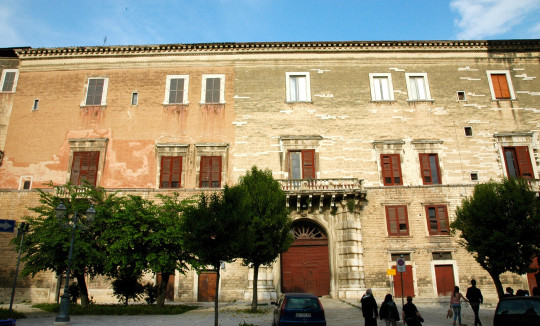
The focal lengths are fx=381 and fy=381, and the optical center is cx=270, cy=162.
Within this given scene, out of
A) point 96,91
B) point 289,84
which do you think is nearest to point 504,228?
point 289,84

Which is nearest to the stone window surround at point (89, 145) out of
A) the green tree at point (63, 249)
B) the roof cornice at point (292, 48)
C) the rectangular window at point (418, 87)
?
the roof cornice at point (292, 48)

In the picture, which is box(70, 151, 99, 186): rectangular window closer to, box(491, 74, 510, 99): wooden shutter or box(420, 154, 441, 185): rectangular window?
box(420, 154, 441, 185): rectangular window

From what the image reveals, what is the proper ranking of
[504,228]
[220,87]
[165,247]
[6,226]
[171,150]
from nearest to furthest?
[6,226], [504,228], [165,247], [171,150], [220,87]

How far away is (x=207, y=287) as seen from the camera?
2255 cm

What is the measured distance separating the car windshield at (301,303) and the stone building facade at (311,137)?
33.1 feet

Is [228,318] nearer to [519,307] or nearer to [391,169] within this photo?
[519,307]

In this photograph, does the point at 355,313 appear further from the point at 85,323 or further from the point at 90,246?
the point at 90,246

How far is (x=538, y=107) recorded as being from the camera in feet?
84.3

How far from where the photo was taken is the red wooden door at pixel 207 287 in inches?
883

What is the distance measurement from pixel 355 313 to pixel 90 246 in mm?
12204

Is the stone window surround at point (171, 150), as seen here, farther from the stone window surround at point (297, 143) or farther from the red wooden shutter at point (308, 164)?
the red wooden shutter at point (308, 164)

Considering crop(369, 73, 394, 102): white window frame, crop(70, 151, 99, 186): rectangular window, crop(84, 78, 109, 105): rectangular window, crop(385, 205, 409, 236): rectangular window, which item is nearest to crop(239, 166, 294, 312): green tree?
crop(385, 205, 409, 236): rectangular window

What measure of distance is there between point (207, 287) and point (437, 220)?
14.5m

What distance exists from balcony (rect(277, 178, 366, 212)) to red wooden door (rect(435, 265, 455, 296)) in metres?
6.09
